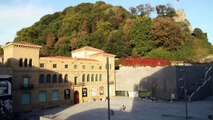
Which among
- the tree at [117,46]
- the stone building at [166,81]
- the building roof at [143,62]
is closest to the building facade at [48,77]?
the stone building at [166,81]

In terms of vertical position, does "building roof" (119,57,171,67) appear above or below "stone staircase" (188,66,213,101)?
above

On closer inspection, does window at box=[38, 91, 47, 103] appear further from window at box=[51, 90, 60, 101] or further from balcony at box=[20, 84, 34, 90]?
balcony at box=[20, 84, 34, 90]

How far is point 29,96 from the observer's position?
148ft

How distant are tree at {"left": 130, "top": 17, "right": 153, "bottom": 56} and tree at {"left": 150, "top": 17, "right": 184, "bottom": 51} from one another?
6.73 ft

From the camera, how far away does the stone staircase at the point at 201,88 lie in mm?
53438

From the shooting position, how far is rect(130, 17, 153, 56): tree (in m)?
75.1

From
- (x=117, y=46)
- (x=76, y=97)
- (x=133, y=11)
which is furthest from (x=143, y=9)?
(x=76, y=97)

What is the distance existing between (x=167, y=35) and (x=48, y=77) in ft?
129

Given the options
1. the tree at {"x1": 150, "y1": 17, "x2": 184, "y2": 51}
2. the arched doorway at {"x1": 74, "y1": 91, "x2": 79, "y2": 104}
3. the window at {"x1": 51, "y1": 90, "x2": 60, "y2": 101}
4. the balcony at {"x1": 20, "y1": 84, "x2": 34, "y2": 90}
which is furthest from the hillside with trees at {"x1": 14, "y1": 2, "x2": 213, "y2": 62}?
the balcony at {"x1": 20, "y1": 84, "x2": 34, "y2": 90}

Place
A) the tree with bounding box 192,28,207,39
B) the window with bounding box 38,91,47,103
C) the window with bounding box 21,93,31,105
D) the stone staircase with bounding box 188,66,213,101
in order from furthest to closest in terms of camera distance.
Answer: the tree with bounding box 192,28,207,39 < the stone staircase with bounding box 188,66,213,101 < the window with bounding box 38,91,47,103 < the window with bounding box 21,93,31,105

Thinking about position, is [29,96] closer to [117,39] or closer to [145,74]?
[145,74]

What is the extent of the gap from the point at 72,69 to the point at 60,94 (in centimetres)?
613

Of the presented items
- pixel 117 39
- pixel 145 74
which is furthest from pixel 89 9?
pixel 145 74

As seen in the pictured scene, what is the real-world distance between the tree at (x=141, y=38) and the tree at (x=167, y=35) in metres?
2.05
